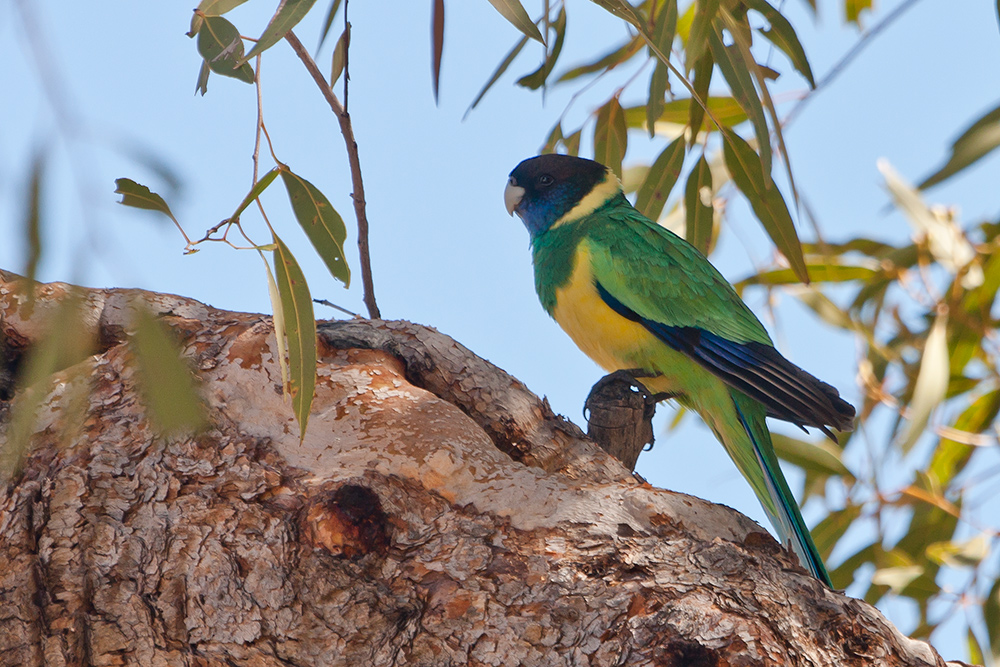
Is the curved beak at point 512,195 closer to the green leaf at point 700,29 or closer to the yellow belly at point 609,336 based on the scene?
the yellow belly at point 609,336

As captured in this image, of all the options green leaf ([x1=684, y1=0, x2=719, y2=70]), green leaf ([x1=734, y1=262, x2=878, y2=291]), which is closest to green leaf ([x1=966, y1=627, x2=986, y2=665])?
green leaf ([x1=734, y1=262, x2=878, y2=291])

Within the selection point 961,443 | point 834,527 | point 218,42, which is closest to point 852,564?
point 834,527

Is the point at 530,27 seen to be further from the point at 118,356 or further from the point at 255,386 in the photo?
the point at 118,356

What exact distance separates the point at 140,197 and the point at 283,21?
1.17 feet

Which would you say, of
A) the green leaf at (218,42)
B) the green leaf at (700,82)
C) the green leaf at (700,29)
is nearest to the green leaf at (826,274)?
the green leaf at (700,82)

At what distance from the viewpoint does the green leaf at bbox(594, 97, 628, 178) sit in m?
2.88

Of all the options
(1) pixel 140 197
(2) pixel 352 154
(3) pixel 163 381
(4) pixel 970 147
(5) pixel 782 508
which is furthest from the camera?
(4) pixel 970 147

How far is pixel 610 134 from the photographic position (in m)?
2.89

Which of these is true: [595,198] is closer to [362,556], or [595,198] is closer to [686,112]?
[686,112]

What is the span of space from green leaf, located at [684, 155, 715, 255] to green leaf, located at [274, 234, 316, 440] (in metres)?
1.43

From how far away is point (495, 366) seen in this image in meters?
1.86

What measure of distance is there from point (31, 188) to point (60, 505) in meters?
0.60

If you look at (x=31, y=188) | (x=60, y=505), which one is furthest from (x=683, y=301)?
(x=31, y=188)

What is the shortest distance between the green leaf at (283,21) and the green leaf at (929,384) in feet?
7.98
